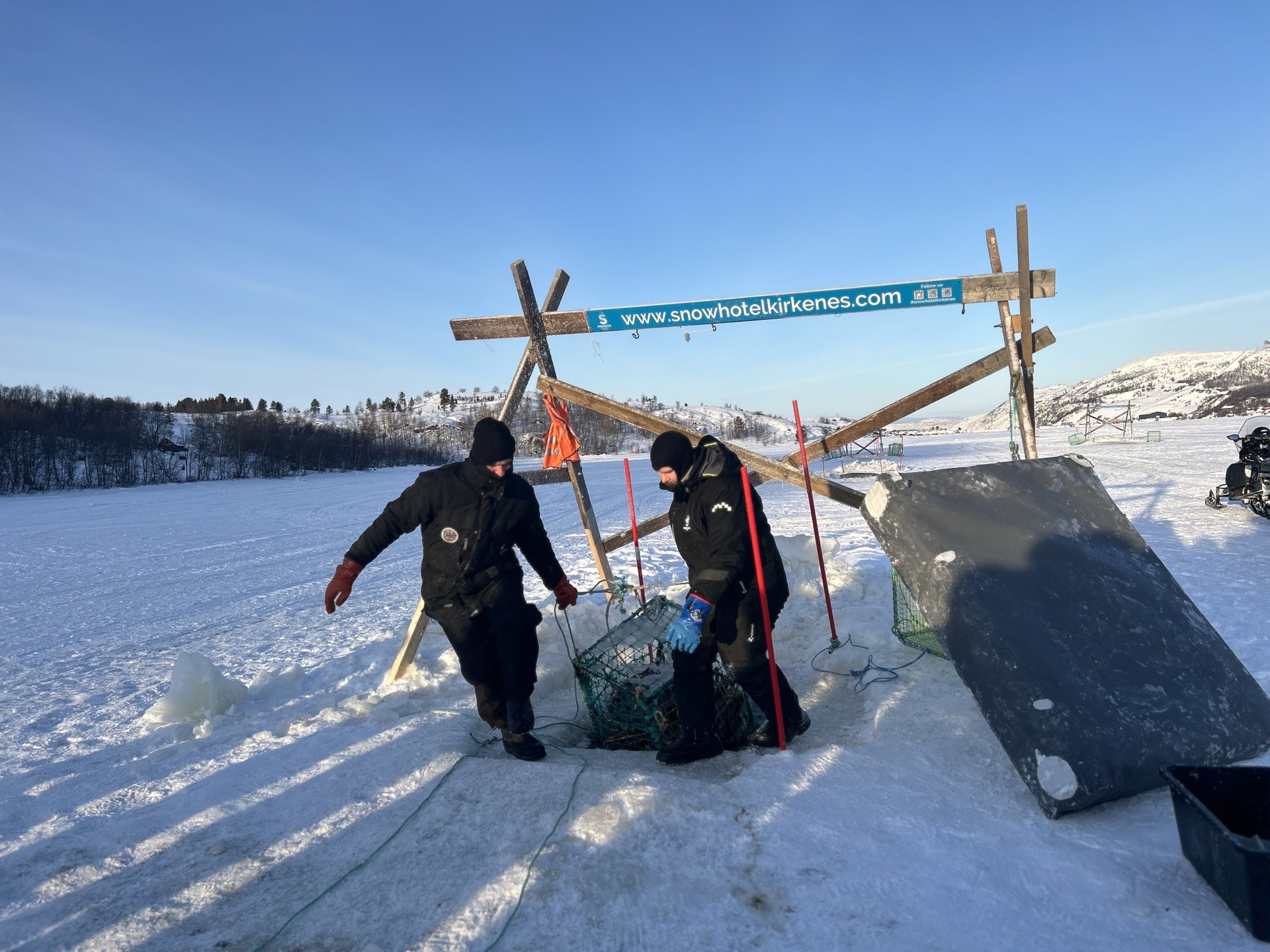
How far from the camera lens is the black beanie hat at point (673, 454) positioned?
3758mm

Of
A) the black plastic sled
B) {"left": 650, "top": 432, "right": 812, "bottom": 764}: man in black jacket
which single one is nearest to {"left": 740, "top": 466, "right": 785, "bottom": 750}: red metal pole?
{"left": 650, "top": 432, "right": 812, "bottom": 764}: man in black jacket

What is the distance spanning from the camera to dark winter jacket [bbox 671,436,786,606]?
3652 millimetres

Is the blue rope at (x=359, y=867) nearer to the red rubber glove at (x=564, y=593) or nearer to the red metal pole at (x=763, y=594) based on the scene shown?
the red rubber glove at (x=564, y=593)

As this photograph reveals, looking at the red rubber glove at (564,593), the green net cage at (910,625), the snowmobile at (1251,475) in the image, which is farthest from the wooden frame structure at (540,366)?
the snowmobile at (1251,475)

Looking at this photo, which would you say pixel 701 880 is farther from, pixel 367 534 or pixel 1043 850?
pixel 367 534

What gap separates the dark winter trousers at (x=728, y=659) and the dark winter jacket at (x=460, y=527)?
1.17m

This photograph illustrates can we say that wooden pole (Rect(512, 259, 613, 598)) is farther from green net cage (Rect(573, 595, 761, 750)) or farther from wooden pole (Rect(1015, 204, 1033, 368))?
wooden pole (Rect(1015, 204, 1033, 368))

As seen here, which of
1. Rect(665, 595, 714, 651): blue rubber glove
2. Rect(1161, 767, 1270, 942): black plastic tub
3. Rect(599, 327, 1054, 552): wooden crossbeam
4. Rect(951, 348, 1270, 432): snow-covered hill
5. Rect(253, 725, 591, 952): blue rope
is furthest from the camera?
Rect(951, 348, 1270, 432): snow-covered hill

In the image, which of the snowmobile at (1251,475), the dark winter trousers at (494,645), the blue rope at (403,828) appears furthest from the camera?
the snowmobile at (1251,475)

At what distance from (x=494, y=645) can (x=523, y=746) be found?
601 millimetres

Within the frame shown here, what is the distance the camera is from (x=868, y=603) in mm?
6129

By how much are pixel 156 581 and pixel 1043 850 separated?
11.7m

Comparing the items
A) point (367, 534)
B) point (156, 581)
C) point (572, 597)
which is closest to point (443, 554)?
point (367, 534)

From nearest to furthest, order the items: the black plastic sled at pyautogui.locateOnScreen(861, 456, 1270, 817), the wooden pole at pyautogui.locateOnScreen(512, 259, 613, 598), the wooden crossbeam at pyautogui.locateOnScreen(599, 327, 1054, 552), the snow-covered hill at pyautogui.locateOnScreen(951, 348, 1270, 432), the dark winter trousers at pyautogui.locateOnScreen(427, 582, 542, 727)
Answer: the black plastic sled at pyautogui.locateOnScreen(861, 456, 1270, 817) → the dark winter trousers at pyautogui.locateOnScreen(427, 582, 542, 727) → the wooden crossbeam at pyautogui.locateOnScreen(599, 327, 1054, 552) → the wooden pole at pyautogui.locateOnScreen(512, 259, 613, 598) → the snow-covered hill at pyautogui.locateOnScreen(951, 348, 1270, 432)
